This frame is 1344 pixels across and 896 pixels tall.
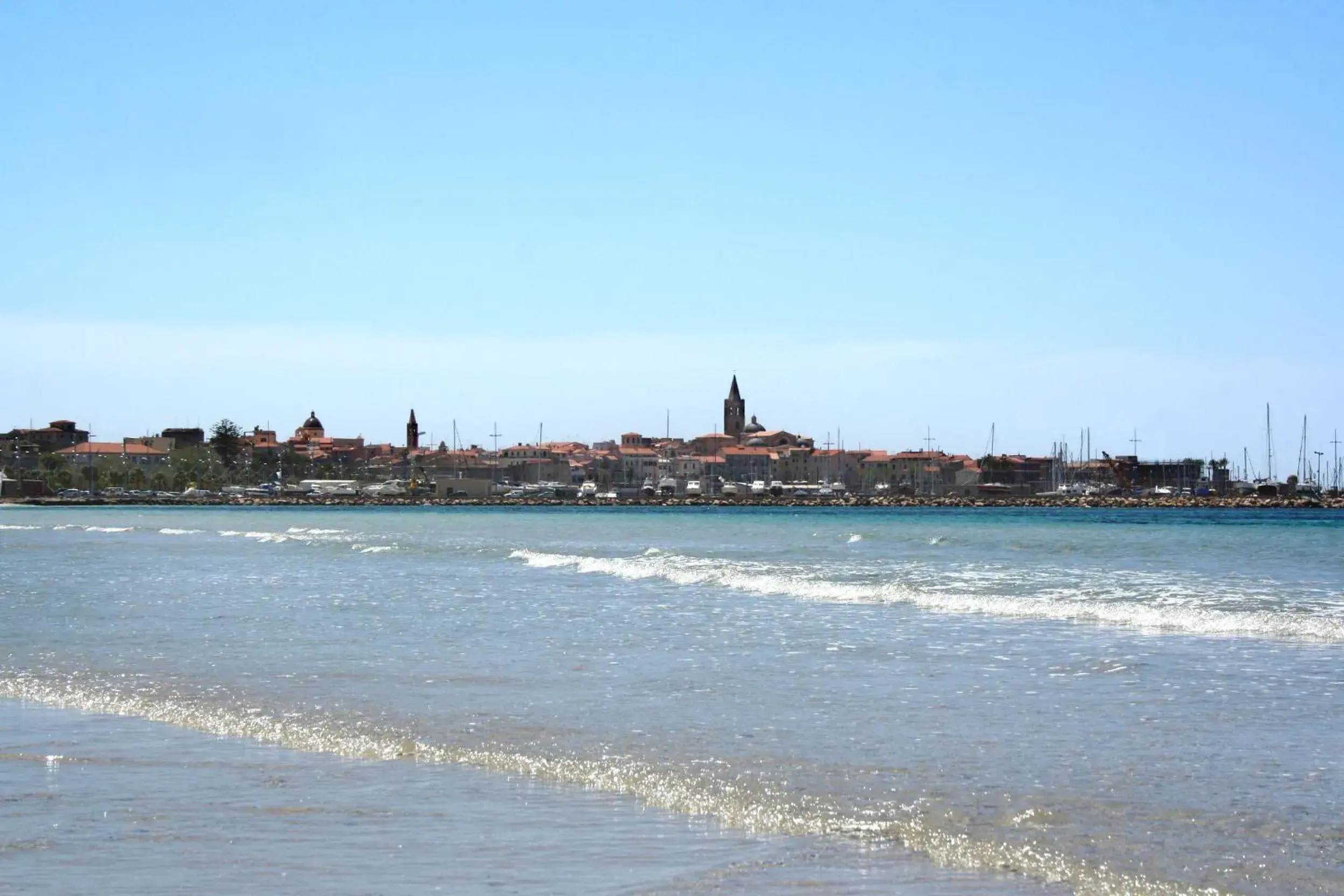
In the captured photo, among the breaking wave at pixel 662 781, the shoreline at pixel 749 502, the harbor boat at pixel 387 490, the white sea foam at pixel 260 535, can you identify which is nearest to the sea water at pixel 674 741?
the breaking wave at pixel 662 781

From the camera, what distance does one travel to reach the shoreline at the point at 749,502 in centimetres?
14962

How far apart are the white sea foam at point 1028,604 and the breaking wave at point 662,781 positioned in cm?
1145

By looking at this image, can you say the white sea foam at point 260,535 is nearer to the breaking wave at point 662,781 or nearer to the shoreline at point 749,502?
the breaking wave at point 662,781

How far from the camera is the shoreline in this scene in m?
150

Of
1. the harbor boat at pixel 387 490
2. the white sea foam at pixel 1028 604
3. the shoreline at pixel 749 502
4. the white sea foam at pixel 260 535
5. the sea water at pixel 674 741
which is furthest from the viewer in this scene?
the harbor boat at pixel 387 490

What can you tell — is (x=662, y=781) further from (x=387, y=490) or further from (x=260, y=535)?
(x=387, y=490)

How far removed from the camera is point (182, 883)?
6676 millimetres

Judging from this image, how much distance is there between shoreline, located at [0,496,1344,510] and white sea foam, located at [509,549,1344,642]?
118m

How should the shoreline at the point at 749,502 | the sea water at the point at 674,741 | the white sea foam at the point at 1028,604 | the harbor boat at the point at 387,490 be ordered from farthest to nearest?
the harbor boat at the point at 387,490 < the shoreline at the point at 749,502 < the white sea foam at the point at 1028,604 < the sea water at the point at 674,741

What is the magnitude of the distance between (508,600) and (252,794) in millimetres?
15384

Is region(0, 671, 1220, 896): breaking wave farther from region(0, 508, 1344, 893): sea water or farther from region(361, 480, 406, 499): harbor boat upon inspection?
region(361, 480, 406, 499): harbor boat

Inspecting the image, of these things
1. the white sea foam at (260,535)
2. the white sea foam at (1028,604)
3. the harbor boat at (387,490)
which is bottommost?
the white sea foam at (260,535)

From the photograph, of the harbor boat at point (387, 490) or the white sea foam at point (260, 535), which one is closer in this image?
the white sea foam at point (260, 535)

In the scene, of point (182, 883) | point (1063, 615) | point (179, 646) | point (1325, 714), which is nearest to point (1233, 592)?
point (1063, 615)
